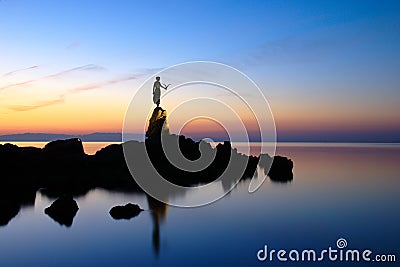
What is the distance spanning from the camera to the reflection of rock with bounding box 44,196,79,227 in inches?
835

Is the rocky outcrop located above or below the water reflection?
above

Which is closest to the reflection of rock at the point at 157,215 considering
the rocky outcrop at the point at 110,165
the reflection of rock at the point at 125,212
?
the reflection of rock at the point at 125,212

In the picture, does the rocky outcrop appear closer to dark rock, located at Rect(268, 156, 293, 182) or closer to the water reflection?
dark rock, located at Rect(268, 156, 293, 182)

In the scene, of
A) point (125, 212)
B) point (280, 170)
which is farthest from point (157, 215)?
point (280, 170)

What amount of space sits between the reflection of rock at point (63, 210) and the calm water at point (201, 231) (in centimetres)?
48

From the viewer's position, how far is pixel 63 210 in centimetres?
2178

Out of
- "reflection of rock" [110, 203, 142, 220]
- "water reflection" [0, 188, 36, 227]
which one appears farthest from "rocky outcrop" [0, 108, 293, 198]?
"reflection of rock" [110, 203, 142, 220]

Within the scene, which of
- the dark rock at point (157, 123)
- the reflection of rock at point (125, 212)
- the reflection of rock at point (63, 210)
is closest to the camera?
the reflection of rock at point (125, 212)

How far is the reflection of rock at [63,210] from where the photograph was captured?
21219mm

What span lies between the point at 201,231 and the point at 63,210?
9.15 m

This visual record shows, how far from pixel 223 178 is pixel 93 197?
18.7 metres

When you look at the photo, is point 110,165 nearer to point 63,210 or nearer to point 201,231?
point 63,210

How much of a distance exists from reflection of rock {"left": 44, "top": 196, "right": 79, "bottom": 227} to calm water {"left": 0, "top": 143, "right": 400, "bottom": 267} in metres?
0.48

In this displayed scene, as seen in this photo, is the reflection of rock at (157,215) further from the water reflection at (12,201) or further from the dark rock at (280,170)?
the dark rock at (280,170)
